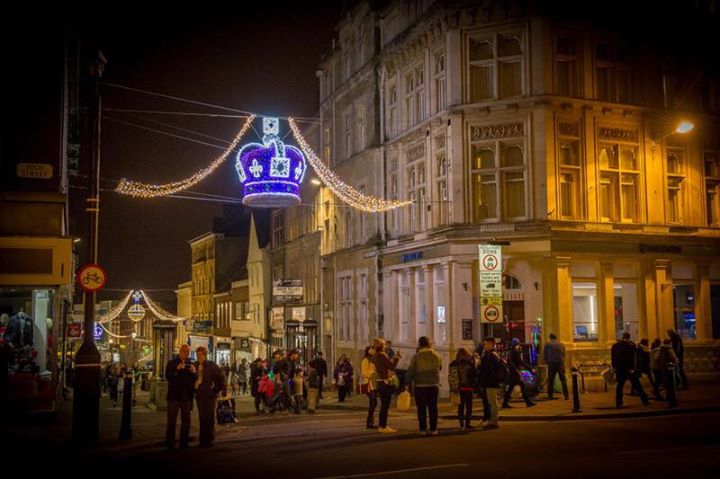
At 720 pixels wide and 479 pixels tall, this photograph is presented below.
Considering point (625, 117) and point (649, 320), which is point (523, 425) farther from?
point (625, 117)

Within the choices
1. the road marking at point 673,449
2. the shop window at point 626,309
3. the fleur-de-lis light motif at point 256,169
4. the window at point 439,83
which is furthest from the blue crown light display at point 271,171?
the road marking at point 673,449

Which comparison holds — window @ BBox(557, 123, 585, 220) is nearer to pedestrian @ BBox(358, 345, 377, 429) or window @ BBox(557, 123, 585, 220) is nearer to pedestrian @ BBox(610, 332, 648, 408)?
pedestrian @ BBox(610, 332, 648, 408)

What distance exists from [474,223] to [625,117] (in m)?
6.30

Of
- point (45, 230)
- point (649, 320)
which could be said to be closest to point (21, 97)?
point (45, 230)

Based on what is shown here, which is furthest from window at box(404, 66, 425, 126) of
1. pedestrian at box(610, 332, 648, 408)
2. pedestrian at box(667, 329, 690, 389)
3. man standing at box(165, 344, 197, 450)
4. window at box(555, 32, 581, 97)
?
man standing at box(165, 344, 197, 450)

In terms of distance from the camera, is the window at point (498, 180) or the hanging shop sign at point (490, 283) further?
the window at point (498, 180)

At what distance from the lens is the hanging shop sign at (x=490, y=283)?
21.5m

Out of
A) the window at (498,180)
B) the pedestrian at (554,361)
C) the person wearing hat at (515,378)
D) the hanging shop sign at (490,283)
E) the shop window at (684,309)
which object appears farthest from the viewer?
the shop window at (684,309)

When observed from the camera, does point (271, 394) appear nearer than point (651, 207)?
Yes

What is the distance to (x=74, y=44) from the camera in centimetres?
2484

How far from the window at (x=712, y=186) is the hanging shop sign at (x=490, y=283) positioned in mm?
9836

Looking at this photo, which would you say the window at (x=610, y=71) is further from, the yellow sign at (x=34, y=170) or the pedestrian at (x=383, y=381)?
the yellow sign at (x=34, y=170)

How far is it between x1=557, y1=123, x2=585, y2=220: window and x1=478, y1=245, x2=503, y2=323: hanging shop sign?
3.62 m

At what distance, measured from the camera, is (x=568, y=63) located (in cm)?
2561
